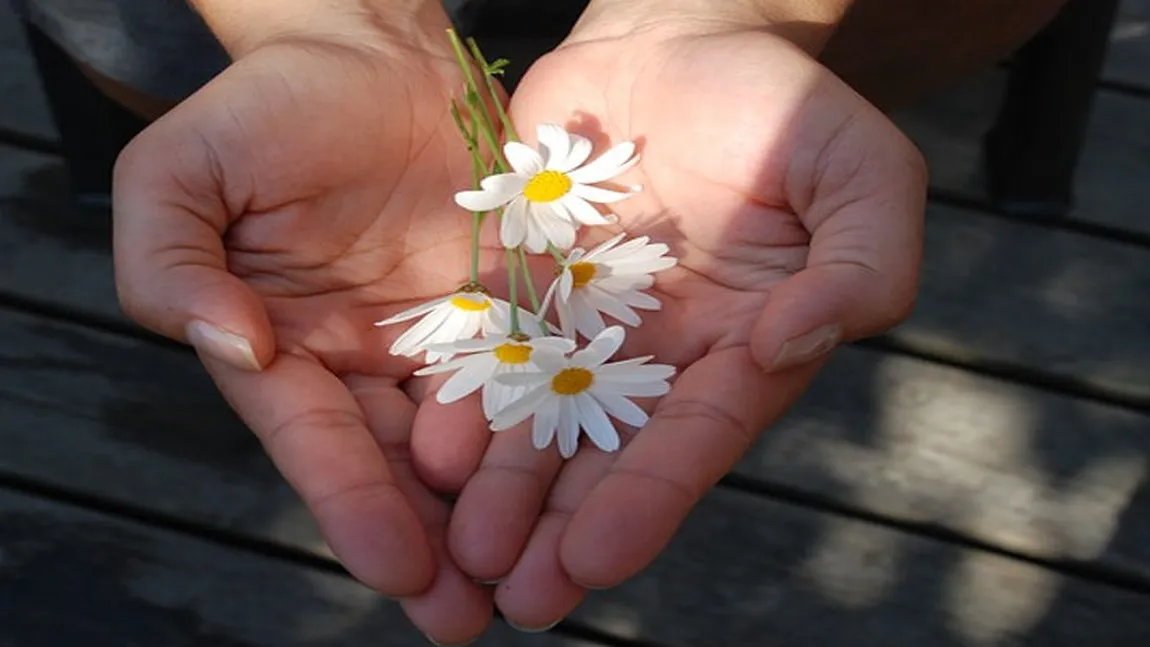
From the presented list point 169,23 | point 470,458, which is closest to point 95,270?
point 169,23

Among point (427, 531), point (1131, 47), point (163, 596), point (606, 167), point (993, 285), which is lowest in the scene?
point (163, 596)

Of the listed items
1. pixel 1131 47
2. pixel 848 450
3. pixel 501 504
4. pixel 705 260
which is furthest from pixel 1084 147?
pixel 501 504

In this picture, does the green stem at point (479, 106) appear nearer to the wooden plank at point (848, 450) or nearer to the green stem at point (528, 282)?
the green stem at point (528, 282)

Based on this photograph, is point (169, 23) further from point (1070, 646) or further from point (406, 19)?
point (1070, 646)

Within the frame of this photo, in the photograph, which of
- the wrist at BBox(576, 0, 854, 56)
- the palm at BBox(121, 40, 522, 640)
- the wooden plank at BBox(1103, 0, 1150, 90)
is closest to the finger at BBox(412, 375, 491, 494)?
the palm at BBox(121, 40, 522, 640)

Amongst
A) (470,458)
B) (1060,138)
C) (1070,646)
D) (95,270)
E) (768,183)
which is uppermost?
(768,183)

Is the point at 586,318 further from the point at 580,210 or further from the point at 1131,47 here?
the point at 1131,47

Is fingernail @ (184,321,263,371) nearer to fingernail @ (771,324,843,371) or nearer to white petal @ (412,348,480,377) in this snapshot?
white petal @ (412,348,480,377)
